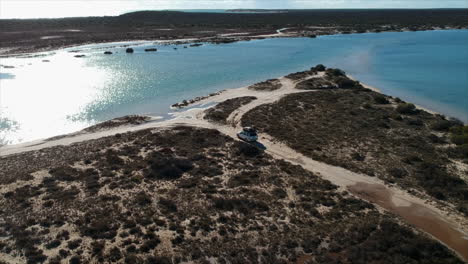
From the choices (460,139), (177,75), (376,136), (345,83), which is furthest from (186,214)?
(177,75)

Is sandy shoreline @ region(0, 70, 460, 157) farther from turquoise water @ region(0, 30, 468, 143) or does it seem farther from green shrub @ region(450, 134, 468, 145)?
green shrub @ region(450, 134, 468, 145)

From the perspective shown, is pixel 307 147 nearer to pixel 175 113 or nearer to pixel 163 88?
pixel 175 113

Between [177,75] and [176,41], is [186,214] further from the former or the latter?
[176,41]

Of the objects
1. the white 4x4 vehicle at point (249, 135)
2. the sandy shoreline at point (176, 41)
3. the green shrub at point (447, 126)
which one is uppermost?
the sandy shoreline at point (176, 41)

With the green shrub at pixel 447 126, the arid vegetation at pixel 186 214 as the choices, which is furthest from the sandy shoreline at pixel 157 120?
the green shrub at pixel 447 126

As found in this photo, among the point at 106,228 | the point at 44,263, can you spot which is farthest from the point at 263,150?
the point at 44,263

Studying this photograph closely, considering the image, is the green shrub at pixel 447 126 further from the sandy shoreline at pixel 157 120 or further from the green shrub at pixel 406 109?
the sandy shoreline at pixel 157 120

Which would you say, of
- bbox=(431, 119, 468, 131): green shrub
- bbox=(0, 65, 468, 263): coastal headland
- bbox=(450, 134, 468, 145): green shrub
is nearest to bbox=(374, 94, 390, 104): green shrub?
bbox=(0, 65, 468, 263): coastal headland

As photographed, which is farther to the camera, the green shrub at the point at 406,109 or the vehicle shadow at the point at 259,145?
the green shrub at the point at 406,109
